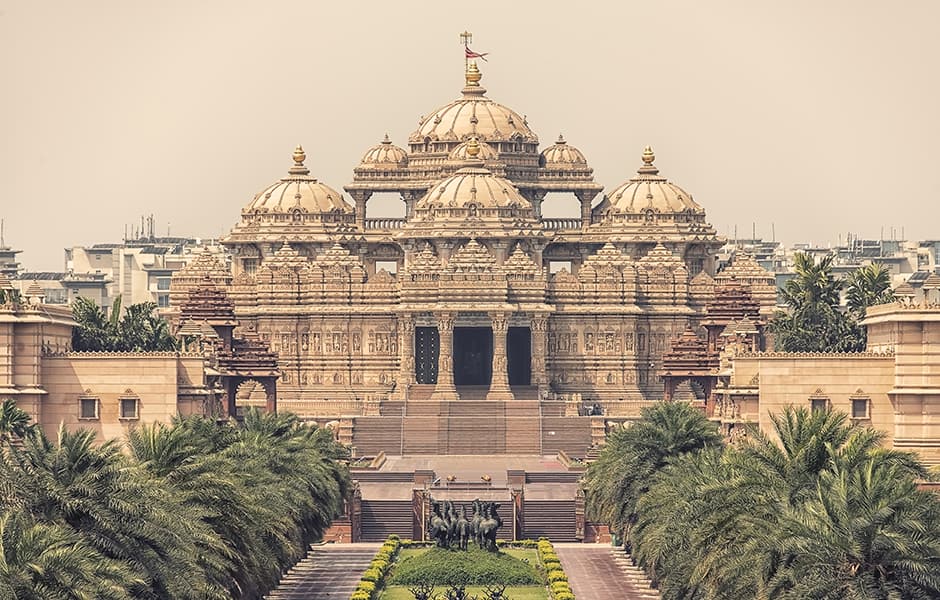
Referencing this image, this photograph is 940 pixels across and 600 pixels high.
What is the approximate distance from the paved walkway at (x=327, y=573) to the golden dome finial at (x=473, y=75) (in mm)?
65407

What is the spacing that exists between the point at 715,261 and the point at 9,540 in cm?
11203

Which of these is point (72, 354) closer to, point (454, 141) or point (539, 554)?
point (539, 554)

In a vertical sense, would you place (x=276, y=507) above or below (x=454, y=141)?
below

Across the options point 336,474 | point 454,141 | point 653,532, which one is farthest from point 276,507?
point 454,141

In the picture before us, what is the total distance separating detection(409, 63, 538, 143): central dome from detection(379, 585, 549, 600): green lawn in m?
75.9

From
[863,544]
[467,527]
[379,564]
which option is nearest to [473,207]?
[467,527]

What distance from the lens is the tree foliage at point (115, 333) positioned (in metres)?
133

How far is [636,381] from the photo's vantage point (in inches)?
6161

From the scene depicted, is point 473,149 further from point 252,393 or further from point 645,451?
point 645,451

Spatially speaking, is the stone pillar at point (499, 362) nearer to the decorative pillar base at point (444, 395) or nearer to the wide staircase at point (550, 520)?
the decorative pillar base at point (444, 395)

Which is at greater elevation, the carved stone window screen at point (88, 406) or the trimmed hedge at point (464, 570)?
the carved stone window screen at point (88, 406)

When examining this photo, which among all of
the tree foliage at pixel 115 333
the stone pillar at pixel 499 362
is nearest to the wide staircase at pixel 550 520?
the tree foliage at pixel 115 333

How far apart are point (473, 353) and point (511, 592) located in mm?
62435

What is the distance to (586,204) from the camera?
566ft
